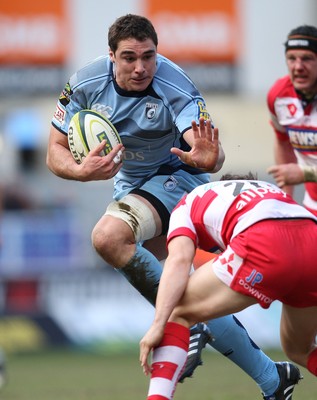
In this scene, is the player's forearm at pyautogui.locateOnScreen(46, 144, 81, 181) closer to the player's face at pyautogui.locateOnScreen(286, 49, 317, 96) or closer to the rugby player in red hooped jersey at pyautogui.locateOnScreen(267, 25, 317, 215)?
the rugby player in red hooped jersey at pyautogui.locateOnScreen(267, 25, 317, 215)

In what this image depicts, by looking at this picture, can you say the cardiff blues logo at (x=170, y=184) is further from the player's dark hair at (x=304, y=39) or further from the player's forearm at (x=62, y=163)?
the player's dark hair at (x=304, y=39)

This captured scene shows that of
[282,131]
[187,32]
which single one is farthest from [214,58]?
[282,131]

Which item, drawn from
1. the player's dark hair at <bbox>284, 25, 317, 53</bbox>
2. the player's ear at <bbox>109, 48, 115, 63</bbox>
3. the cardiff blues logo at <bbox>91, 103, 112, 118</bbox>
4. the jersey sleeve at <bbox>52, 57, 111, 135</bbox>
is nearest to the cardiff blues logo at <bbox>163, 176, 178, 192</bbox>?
the cardiff blues logo at <bbox>91, 103, 112, 118</bbox>

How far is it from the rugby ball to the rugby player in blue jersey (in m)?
0.09

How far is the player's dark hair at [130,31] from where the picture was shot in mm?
7387

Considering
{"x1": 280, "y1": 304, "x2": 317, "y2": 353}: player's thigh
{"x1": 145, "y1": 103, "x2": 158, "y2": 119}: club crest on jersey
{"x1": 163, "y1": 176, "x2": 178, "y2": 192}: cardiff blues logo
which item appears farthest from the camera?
{"x1": 163, "y1": 176, "x2": 178, "y2": 192}: cardiff blues logo

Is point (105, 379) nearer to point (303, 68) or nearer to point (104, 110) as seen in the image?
point (303, 68)

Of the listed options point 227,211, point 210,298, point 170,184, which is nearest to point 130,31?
point 170,184

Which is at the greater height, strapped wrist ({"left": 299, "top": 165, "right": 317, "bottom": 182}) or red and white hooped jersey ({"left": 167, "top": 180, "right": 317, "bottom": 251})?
red and white hooped jersey ({"left": 167, "top": 180, "right": 317, "bottom": 251})

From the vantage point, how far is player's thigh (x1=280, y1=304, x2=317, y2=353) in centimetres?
696

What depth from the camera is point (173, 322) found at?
20.7ft

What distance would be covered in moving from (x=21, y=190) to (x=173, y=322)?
1264 cm

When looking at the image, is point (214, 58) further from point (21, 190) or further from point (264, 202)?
point (264, 202)

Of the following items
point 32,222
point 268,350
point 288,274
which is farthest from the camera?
point 32,222
